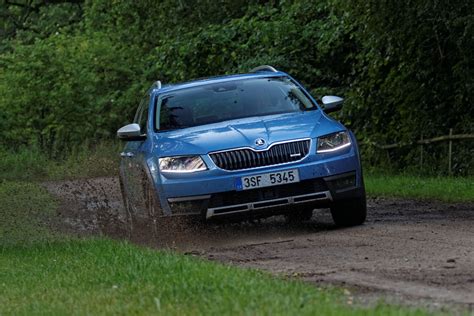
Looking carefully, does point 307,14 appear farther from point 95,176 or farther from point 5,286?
point 5,286

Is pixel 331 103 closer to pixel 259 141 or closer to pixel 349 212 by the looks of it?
pixel 349 212

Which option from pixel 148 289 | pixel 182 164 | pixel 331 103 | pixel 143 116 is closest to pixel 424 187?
pixel 331 103

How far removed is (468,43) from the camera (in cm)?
2159

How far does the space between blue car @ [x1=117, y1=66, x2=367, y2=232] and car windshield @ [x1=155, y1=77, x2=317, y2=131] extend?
1.6 inches

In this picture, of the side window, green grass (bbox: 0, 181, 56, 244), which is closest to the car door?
the side window

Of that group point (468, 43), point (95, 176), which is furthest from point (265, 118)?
point (95, 176)

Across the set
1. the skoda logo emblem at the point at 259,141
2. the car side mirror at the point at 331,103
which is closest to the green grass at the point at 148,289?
the skoda logo emblem at the point at 259,141

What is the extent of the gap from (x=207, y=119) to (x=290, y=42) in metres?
16.3

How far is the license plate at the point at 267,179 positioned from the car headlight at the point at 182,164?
0.39 m

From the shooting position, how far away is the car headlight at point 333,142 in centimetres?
1208

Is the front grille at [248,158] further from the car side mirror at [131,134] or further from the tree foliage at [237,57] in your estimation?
the tree foliage at [237,57]

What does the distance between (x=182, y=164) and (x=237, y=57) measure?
18035mm

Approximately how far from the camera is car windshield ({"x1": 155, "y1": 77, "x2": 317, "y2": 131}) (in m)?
13.2

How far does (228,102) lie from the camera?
43.9 feet
